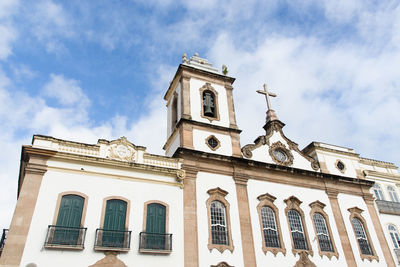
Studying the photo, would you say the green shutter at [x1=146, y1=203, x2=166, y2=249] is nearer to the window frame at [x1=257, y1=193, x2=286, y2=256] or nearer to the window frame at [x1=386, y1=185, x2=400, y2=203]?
the window frame at [x1=257, y1=193, x2=286, y2=256]

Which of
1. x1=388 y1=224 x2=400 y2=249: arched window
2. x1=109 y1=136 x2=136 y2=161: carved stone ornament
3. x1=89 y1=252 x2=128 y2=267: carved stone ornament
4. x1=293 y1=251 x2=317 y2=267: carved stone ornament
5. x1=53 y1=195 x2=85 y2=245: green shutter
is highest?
x1=109 y1=136 x2=136 y2=161: carved stone ornament

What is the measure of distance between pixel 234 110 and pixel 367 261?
1093cm

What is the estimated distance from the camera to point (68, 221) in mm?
13562

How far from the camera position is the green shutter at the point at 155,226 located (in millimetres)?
14328

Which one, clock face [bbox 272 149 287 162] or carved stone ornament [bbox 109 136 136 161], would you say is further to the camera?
clock face [bbox 272 149 287 162]

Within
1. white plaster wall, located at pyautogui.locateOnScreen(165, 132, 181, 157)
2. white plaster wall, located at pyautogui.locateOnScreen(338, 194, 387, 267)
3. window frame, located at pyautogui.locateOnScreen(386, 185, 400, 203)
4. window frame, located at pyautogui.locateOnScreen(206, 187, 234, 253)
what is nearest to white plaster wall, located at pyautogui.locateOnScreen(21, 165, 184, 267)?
window frame, located at pyautogui.locateOnScreen(206, 187, 234, 253)

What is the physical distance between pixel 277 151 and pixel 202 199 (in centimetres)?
628

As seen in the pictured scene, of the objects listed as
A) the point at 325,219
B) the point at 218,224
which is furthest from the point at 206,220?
the point at 325,219

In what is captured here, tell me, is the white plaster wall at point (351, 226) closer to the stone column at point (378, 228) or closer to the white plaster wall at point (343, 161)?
the stone column at point (378, 228)

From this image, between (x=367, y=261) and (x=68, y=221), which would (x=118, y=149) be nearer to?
(x=68, y=221)

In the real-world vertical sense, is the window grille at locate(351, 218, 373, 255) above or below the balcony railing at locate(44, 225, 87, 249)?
above

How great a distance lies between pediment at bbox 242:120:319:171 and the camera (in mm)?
19547

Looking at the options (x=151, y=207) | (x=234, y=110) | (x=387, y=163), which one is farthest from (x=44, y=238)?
(x=387, y=163)

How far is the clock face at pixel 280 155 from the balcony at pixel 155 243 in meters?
8.35
